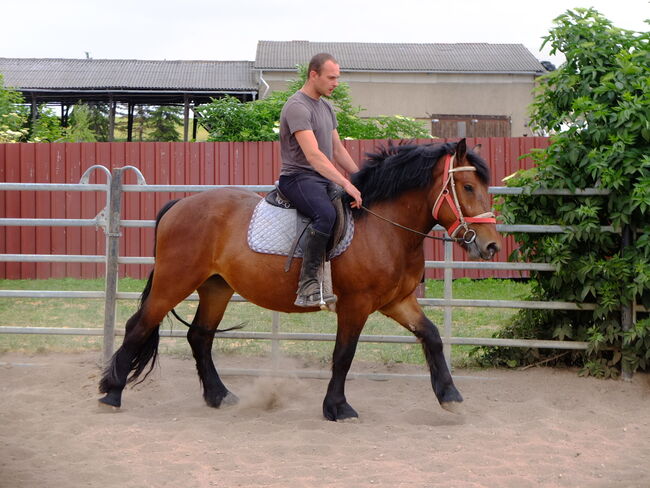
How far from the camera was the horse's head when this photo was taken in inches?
206

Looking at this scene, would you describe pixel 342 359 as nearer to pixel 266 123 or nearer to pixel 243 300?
pixel 243 300

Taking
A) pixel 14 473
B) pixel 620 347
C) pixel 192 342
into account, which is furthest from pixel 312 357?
pixel 14 473

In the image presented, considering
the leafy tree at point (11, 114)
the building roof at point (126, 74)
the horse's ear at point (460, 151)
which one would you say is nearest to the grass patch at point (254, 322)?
the horse's ear at point (460, 151)

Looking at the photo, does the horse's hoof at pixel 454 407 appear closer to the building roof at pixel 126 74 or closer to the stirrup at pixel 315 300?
the stirrup at pixel 315 300

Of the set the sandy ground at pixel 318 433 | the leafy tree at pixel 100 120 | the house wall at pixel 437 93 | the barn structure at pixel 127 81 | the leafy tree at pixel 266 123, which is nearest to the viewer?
the sandy ground at pixel 318 433

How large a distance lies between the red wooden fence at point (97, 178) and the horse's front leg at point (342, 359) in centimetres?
801

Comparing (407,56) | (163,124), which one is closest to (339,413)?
(407,56)

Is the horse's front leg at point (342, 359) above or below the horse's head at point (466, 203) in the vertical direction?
below

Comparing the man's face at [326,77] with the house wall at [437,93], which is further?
the house wall at [437,93]

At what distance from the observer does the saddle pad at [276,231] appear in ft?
18.4

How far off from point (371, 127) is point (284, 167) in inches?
441

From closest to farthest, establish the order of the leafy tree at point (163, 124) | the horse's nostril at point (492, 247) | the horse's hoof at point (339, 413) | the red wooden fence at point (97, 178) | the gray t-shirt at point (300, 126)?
the horse's nostril at point (492, 247), the gray t-shirt at point (300, 126), the horse's hoof at point (339, 413), the red wooden fence at point (97, 178), the leafy tree at point (163, 124)

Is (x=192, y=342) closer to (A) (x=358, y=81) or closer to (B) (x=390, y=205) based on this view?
(B) (x=390, y=205)

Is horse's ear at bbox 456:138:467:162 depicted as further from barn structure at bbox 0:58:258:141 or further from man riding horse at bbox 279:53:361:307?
barn structure at bbox 0:58:258:141
